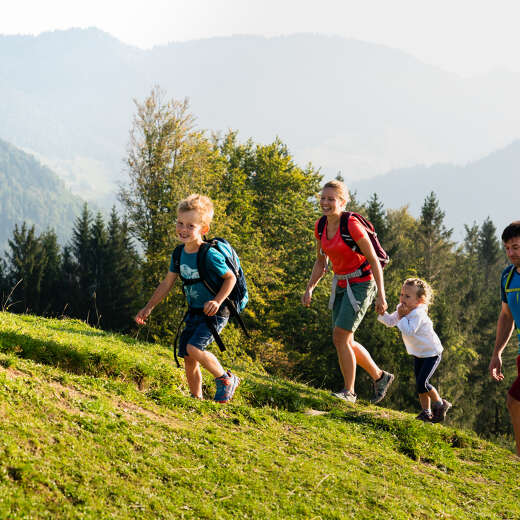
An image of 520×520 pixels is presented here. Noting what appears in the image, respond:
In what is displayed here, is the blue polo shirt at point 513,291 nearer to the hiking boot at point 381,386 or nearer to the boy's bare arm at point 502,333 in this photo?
the boy's bare arm at point 502,333

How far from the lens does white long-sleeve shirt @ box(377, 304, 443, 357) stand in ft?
26.3

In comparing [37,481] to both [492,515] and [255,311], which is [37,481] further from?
[255,311]

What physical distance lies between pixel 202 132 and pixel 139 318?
31.2 meters

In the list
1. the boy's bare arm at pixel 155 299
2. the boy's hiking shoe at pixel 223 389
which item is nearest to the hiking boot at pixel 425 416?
the boy's hiking shoe at pixel 223 389

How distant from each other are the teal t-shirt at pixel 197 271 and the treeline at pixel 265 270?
18580mm

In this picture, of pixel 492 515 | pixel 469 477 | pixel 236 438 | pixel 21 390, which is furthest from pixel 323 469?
pixel 21 390

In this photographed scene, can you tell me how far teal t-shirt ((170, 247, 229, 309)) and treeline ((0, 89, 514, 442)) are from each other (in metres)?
18.6

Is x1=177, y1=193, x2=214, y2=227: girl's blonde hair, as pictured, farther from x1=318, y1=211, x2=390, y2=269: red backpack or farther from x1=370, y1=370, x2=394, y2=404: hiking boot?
x1=370, y1=370, x2=394, y2=404: hiking boot

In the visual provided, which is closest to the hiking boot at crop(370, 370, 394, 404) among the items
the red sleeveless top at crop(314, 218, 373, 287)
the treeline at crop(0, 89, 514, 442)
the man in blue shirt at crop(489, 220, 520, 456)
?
the red sleeveless top at crop(314, 218, 373, 287)

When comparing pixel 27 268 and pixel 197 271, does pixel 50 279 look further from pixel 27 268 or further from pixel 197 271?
pixel 197 271

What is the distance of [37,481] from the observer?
3.72 m

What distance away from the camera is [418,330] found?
8164 mm

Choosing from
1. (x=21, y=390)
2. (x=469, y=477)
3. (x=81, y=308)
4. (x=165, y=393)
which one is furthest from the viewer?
(x=81, y=308)

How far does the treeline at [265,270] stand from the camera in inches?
1321
